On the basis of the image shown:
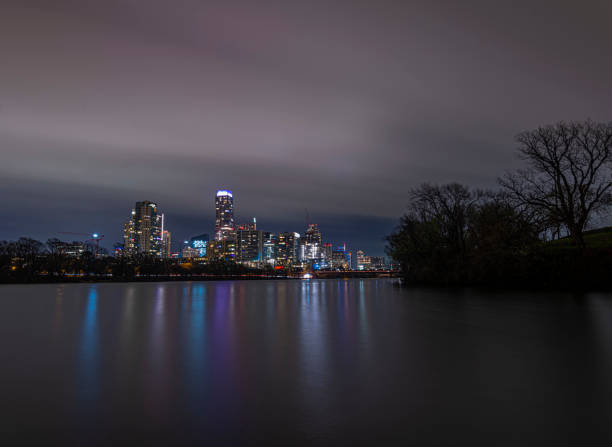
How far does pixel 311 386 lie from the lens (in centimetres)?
718

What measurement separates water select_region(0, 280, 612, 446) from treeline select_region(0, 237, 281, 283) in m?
106

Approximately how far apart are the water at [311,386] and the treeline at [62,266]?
10596 cm

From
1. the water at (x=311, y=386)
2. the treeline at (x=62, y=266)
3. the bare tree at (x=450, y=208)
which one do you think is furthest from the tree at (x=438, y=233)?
the treeline at (x=62, y=266)

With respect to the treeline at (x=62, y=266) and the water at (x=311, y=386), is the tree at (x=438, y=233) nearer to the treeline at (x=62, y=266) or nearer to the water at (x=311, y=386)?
the water at (x=311, y=386)

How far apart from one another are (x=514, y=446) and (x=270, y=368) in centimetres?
547

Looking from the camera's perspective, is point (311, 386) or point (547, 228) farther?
point (547, 228)

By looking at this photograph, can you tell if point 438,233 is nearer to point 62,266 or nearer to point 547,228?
point 547,228

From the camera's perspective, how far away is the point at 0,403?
20.2 feet

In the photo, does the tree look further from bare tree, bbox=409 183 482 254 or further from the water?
the water

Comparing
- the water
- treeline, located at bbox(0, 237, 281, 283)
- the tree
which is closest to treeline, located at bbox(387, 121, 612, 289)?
the tree

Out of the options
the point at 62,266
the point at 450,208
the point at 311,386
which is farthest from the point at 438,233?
the point at 62,266

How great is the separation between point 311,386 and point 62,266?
124 meters

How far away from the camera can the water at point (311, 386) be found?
491 cm

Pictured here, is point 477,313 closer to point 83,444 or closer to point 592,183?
Result: point 83,444
